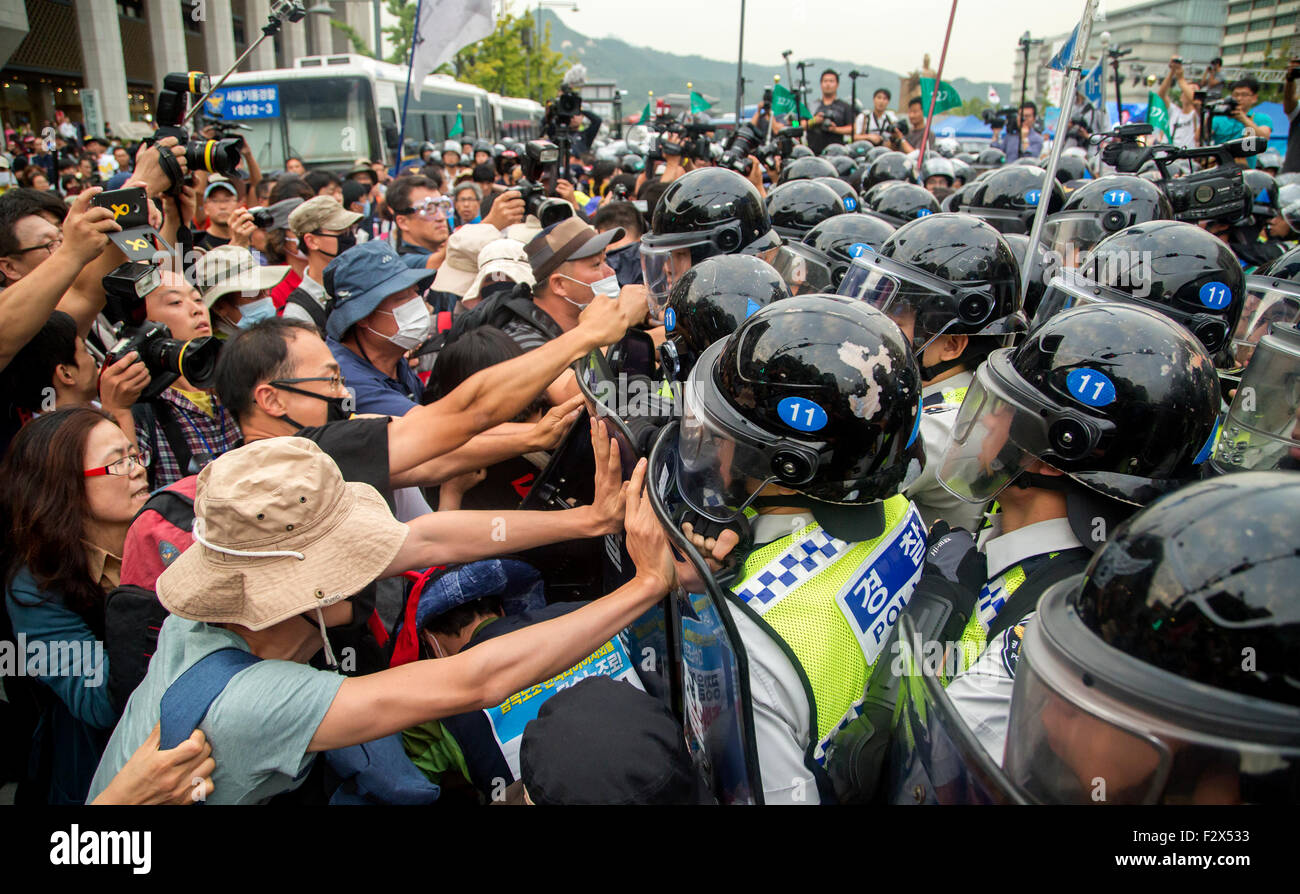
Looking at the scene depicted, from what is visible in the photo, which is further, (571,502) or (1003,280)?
(1003,280)

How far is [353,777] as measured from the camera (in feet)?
6.46

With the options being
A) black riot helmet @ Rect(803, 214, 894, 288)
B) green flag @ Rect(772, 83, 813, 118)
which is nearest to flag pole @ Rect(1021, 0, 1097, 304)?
black riot helmet @ Rect(803, 214, 894, 288)

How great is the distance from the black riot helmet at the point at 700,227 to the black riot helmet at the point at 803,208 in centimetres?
88

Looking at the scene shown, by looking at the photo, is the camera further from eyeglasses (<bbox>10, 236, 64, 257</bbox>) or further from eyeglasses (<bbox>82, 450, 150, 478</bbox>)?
eyeglasses (<bbox>10, 236, 64, 257</bbox>)

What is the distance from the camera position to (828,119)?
509 inches

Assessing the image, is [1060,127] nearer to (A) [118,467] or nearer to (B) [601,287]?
(B) [601,287]

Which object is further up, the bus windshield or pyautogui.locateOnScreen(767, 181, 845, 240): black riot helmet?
the bus windshield

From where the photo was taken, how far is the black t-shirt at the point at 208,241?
639cm

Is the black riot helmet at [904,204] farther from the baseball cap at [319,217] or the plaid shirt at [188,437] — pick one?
the plaid shirt at [188,437]

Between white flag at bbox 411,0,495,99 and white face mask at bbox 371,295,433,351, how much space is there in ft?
18.5

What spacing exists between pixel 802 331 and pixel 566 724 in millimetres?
925

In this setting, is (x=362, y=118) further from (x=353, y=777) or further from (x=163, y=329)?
(x=353, y=777)

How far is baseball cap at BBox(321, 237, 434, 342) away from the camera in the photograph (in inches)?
151
